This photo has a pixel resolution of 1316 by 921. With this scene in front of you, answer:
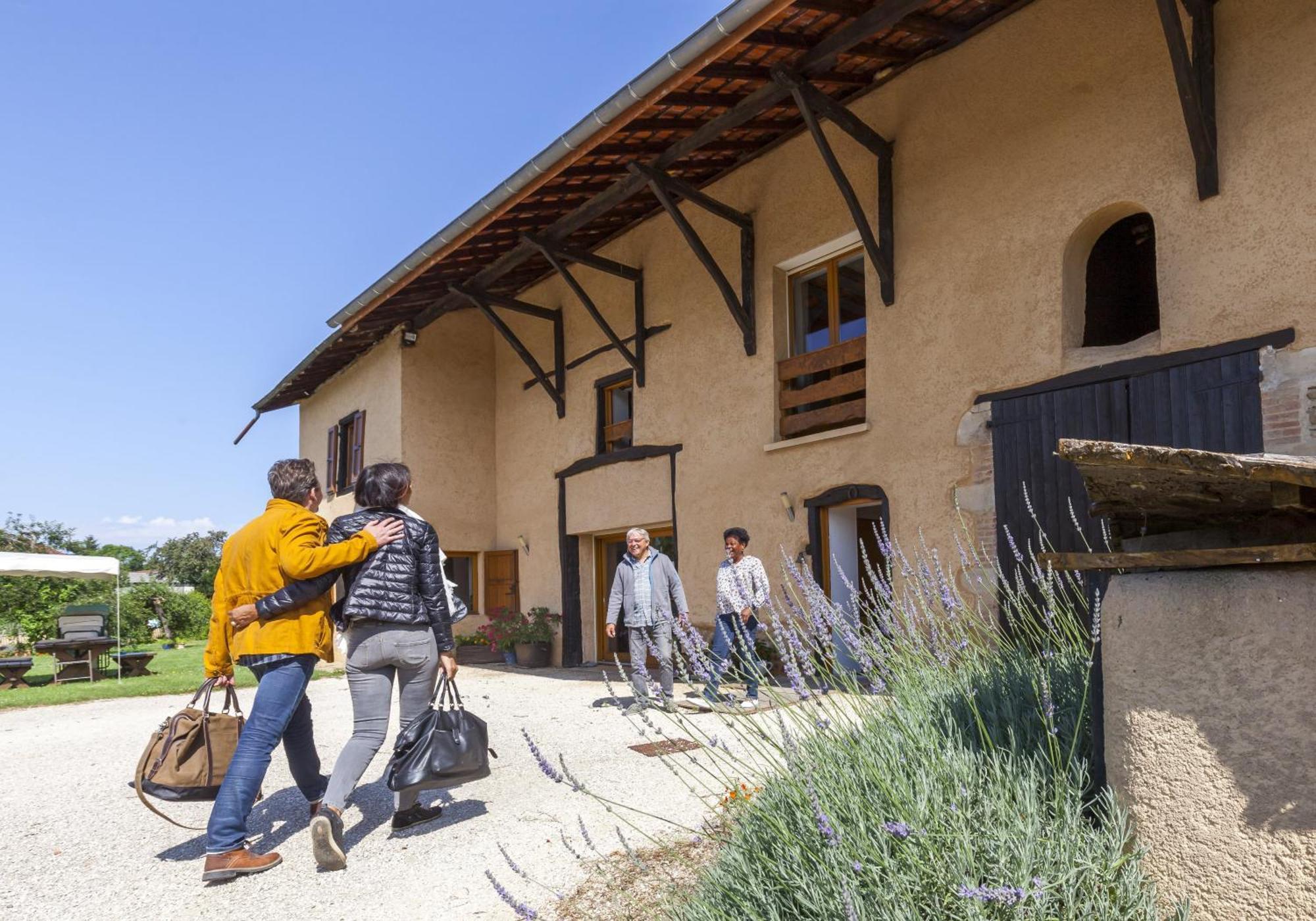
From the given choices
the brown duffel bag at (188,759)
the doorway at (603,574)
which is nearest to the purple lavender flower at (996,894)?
the brown duffel bag at (188,759)

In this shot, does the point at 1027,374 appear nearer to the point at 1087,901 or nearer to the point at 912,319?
the point at 912,319

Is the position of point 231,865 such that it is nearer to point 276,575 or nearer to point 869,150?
point 276,575

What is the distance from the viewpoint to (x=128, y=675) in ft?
45.8

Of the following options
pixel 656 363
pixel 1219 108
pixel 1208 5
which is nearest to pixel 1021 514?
pixel 1219 108

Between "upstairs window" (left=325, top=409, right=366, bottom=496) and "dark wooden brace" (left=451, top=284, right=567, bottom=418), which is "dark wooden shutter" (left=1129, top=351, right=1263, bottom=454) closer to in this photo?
"dark wooden brace" (left=451, top=284, right=567, bottom=418)

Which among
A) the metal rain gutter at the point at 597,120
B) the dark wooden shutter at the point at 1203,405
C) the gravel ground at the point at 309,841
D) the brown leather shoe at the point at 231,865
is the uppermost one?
the metal rain gutter at the point at 597,120

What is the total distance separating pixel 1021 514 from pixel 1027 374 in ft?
3.48

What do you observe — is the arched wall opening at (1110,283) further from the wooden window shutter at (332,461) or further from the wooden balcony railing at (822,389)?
the wooden window shutter at (332,461)

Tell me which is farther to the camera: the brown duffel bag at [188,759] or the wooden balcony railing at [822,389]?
the wooden balcony railing at [822,389]

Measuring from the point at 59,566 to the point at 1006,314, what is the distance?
45.2ft

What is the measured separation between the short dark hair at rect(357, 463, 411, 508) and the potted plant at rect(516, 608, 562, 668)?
28.7ft

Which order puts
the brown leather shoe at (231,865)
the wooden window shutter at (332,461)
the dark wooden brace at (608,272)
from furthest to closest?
the wooden window shutter at (332,461), the dark wooden brace at (608,272), the brown leather shoe at (231,865)

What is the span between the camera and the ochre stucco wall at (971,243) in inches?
241

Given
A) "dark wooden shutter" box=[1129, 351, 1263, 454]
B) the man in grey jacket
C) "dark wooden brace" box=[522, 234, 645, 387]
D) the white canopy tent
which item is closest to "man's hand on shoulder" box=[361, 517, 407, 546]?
the man in grey jacket
